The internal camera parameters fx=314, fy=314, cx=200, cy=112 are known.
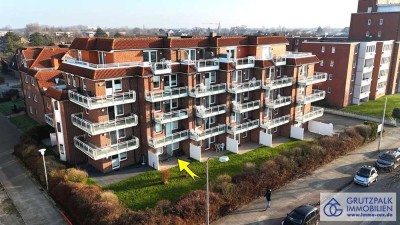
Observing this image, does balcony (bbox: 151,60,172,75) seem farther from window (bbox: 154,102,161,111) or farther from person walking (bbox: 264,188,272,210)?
person walking (bbox: 264,188,272,210)

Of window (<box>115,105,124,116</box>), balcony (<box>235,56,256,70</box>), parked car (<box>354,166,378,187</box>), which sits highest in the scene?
balcony (<box>235,56,256,70</box>)

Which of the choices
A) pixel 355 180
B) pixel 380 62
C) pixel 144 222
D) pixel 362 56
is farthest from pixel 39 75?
pixel 380 62

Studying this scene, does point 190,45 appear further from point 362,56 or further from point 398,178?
point 362,56

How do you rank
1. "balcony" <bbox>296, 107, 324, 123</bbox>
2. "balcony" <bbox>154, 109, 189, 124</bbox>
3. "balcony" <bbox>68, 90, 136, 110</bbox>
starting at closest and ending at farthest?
A: "balcony" <bbox>68, 90, 136, 110</bbox>, "balcony" <bbox>154, 109, 189, 124</bbox>, "balcony" <bbox>296, 107, 324, 123</bbox>

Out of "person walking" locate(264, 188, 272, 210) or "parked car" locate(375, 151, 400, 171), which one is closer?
"person walking" locate(264, 188, 272, 210)

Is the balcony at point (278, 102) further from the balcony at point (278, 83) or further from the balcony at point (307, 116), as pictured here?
the balcony at point (307, 116)

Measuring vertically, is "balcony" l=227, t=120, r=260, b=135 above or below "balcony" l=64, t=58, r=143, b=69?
below

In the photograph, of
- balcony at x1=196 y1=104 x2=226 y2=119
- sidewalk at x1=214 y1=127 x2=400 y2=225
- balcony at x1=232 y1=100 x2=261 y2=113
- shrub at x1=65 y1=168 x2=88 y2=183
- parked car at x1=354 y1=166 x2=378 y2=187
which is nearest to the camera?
sidewalk at x1=214 y1=127 x2=400 y2=225

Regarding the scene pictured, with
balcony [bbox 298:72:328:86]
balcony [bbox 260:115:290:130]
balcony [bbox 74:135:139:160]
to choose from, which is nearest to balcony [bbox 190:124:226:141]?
balcony [bbox 260:115:290:130]
